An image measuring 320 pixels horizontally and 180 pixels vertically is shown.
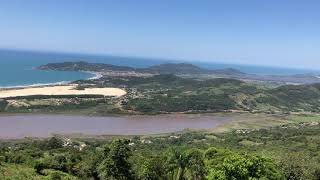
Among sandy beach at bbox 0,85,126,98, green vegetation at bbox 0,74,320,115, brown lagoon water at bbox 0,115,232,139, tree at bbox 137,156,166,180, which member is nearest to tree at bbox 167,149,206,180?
tree at bbox 137,156,166,180

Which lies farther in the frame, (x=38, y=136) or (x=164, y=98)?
(x=164, y=98)

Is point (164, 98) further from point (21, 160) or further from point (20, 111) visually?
point (21, 160)

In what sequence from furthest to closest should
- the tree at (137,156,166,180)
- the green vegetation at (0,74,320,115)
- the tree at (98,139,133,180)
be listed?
the green vegetation at (0,74,320,115) → the tree at (98,139,133,180) → the tree at (137,156,166,180)

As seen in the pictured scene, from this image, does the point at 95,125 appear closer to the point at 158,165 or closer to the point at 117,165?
the point at 117,165

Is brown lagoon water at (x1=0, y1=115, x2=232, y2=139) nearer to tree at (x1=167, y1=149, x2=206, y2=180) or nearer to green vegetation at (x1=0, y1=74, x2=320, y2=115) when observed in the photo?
green vegetation at (x1=0, y1=74, x2=320, y2=115)

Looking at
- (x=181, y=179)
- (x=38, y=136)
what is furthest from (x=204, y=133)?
(x=181, y=179)

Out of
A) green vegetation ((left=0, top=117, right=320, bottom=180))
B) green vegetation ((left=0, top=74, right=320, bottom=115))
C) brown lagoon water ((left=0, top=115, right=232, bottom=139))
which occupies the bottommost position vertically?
brown lagoon water ((left=0, top=115, right=232, bottom=139))
